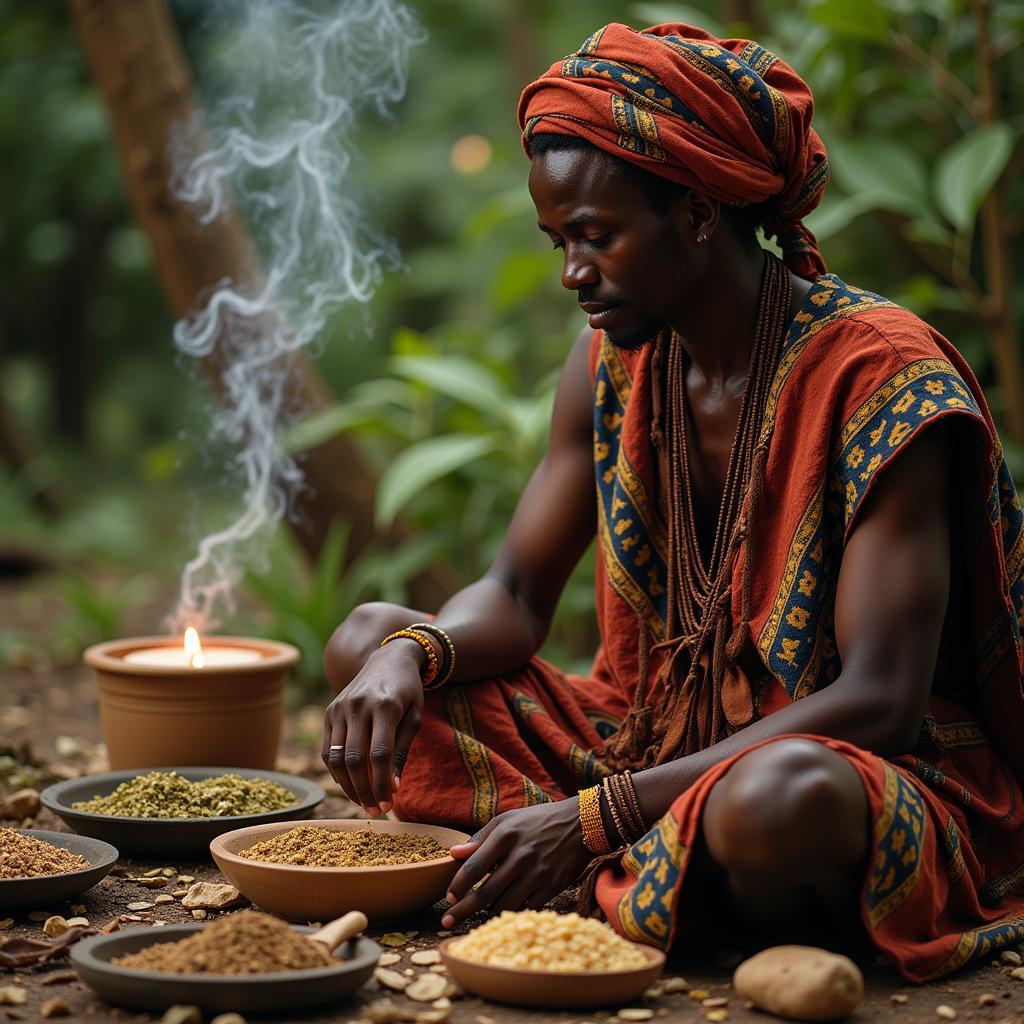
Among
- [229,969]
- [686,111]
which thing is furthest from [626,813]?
[686,111]

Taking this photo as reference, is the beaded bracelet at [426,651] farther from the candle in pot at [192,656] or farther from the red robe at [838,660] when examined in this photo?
the candle in pot at [192,656]

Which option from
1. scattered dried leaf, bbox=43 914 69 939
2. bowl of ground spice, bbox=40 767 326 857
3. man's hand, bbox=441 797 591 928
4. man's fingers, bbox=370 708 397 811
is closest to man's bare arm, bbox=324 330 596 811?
man's fingers, bbox=370 708 397 811

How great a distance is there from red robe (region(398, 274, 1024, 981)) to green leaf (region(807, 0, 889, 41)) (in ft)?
6.14

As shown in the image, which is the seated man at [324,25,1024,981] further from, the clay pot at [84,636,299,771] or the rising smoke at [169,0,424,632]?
the rising smoke at [169,0,424,632]

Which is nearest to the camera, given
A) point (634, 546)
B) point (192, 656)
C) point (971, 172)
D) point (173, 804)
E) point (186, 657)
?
point (634, 546)

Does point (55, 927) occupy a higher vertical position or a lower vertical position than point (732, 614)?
lower

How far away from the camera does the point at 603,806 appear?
252cm

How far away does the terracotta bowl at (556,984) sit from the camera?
218 centimetres

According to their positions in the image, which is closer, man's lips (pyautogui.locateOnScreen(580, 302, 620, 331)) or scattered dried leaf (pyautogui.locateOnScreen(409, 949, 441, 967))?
scattered dried leaf (pyautogui.locateOnScreen(409, 949, 441, 967))

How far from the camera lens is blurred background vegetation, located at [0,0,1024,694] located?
4742 millimetres

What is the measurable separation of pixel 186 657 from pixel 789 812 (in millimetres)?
1875

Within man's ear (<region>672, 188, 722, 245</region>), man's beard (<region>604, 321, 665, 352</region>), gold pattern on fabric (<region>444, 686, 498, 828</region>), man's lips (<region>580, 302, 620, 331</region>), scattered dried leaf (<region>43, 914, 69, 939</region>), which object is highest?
man's ear (<region>672, 188, 722, 245</region>)

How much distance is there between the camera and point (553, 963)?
2207 mm

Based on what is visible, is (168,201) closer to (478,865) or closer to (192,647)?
(192,647)
